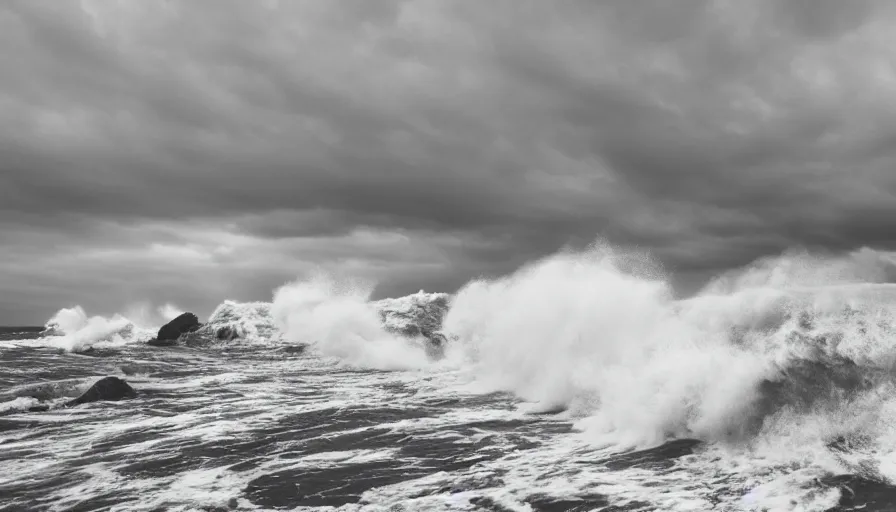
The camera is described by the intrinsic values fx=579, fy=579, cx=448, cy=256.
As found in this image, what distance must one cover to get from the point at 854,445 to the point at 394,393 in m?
12.4

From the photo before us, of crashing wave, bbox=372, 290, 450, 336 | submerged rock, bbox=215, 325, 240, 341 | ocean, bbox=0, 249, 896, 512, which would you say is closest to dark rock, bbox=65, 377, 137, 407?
ocean, bbox=0, 249, 896, 512

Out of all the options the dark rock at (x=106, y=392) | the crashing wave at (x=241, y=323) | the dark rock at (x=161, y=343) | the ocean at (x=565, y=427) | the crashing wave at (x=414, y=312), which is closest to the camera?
the ocean at (x=565, y=427)

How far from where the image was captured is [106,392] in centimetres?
1664

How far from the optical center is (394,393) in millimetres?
18094

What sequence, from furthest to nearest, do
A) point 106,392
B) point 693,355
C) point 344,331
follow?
point 344,331 < point 106,392 < point 693,355

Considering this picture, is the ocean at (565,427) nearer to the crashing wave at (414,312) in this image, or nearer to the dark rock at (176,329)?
the crashing wave at (414,312)

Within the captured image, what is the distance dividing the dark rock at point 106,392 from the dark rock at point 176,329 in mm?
31151

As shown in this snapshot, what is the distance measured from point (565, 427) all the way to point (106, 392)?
13081 millimetres

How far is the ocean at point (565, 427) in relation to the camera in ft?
25.7

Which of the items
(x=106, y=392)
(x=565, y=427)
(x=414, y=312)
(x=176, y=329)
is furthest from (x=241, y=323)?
(x=565, y=427)

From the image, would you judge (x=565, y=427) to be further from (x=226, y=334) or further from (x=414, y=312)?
(x=226, y=334)

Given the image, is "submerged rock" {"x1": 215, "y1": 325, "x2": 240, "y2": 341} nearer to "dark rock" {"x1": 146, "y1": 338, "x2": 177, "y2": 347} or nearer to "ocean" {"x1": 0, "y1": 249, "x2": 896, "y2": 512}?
"dark rock" {"x1": 146, "y1": 338, "x2": 177, "y2": 347}

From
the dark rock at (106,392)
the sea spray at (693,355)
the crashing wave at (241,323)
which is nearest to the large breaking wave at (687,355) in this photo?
the sea spray at (693,355)

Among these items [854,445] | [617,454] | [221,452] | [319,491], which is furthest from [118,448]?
[854,445]
